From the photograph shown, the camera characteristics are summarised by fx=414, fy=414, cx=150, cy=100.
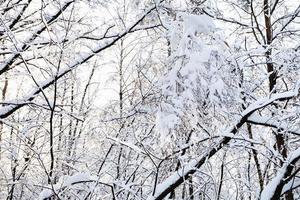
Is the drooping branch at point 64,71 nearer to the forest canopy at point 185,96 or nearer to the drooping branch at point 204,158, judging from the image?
the forest canopy at point 185,96

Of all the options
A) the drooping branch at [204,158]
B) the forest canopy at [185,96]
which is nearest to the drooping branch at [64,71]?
the forest canopy at [185,96]

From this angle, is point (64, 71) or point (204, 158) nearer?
point (204, 158)

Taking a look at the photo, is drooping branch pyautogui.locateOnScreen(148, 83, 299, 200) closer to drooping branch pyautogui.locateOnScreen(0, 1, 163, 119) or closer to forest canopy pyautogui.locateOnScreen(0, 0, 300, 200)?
forest canopy pyautogui.locateOnScreen(0, 0, 300, 200)

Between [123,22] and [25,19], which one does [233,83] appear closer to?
[123,22]

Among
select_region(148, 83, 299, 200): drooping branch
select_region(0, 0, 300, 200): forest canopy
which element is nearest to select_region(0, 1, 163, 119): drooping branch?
select_region(0, 0, 300, 200): forest canopy

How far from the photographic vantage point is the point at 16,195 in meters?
11.4

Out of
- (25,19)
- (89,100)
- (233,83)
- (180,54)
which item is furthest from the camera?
(89,100)

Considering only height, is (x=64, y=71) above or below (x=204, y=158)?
above

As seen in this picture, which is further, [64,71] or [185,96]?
[64,71]

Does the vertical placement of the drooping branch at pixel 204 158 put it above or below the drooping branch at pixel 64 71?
below

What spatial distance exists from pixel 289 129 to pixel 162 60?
4.26 ft

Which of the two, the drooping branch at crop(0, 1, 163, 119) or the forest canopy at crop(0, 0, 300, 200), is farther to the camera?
the drooping branch at crop(0, 1, 163, 119)

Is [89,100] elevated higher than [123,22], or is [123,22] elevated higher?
[89,100]

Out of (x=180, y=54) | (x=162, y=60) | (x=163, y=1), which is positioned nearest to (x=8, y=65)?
(x=163, y=1)
